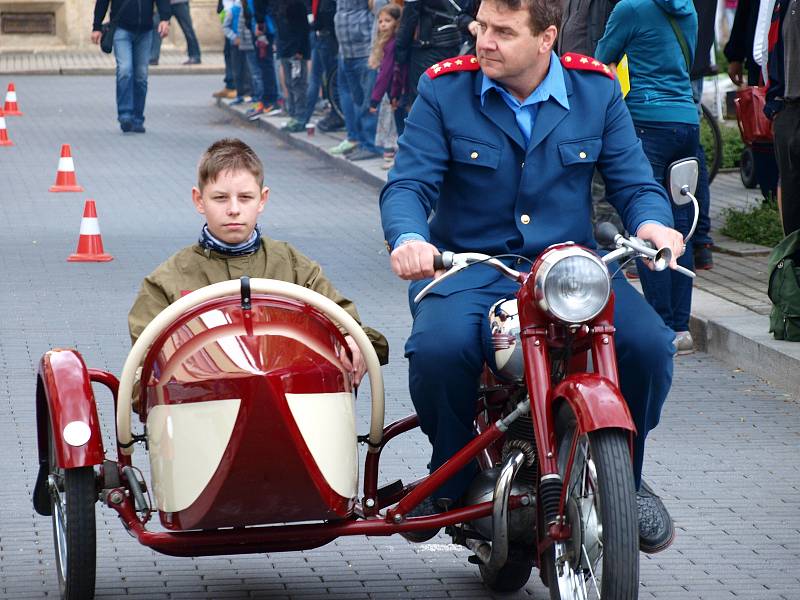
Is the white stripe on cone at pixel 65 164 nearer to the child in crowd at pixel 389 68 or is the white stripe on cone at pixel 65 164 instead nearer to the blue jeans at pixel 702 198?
the child in crowd at pixel 389 68

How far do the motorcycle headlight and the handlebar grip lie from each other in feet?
0.68

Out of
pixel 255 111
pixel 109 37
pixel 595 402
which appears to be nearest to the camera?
pixel 595 402

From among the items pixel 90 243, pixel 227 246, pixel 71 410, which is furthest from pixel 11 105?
pixel 71 410

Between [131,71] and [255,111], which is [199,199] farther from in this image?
[255,111]

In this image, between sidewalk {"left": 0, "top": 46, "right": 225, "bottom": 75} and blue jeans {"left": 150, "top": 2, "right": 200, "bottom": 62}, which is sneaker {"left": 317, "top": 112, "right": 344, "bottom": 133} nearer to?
blue jeans {"left": 150, "top": 2, "right": 200, "bottom": 62}

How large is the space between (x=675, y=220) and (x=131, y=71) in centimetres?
1224

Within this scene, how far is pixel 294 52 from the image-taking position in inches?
727

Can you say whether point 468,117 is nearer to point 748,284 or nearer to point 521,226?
point 521,226

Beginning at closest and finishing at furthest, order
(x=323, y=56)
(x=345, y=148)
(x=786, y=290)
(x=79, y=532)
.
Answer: (x=79, y=532)
(x=786, y=290)
(x=345, y=148)
(x=323, y=56)

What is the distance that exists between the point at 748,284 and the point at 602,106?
4953 mm

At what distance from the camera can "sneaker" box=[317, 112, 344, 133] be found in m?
18.9

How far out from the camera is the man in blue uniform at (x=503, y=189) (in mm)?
4113

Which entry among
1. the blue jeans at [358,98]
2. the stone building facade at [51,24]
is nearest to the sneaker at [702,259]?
the blue jeans at [358,98]

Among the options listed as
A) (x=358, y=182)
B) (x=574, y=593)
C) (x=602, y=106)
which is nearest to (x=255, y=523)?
(x=574, y=593)
